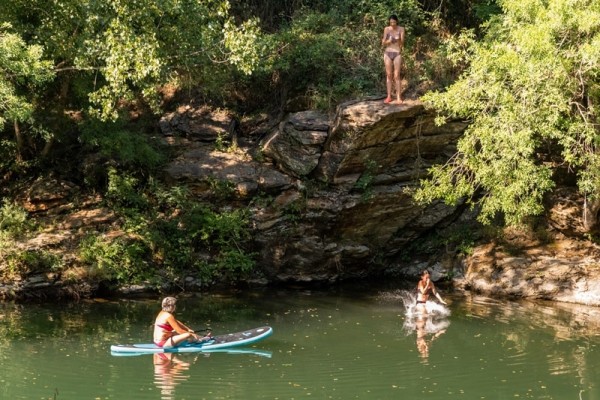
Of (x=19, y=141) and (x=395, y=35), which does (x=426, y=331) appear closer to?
(x=395, y=35)

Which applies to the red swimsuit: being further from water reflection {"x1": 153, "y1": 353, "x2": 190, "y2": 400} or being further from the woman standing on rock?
the woman standing on rock

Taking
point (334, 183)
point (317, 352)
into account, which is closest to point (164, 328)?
point (317, 352)

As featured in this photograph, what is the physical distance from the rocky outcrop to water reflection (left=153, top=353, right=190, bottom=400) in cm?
635

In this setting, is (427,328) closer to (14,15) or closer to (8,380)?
(8,380)

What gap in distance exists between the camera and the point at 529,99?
46.0 ft

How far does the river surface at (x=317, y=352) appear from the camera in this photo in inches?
432

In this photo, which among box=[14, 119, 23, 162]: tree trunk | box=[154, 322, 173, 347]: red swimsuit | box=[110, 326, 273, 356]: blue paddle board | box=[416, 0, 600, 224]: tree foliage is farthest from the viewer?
box=[14, 119, 23, 162]: tree trunk

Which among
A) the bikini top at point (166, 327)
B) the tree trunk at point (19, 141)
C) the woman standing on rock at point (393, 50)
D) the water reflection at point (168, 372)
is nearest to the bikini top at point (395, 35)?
the woman standing on rock at point (393, 50)

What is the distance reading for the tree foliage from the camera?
45.0ft

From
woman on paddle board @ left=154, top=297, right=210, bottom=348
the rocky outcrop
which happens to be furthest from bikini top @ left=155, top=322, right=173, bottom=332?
the rocky outcrop

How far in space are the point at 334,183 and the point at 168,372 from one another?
774 cm

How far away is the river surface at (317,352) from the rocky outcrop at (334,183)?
1442 millimetres

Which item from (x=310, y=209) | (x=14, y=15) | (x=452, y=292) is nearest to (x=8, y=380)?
(x=14, y=15)

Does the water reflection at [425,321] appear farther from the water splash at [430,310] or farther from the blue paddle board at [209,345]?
the blue paddle board at [209,345]
